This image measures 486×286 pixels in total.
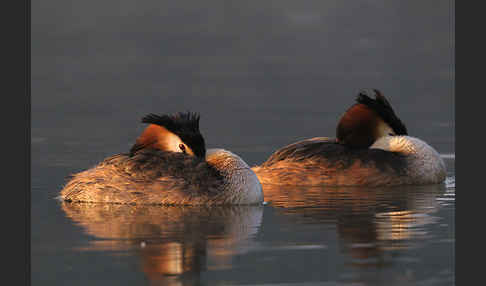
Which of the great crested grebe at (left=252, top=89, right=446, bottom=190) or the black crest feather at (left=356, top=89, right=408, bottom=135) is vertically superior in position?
the black crest feather at (left=356, top=89, right=408, bottom=135)

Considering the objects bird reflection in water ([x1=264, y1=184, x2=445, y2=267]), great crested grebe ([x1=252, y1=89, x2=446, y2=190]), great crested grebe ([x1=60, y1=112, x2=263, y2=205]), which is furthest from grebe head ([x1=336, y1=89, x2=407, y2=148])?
great crested grebe ([x1=60, y1=112, x2=263, y2=205])

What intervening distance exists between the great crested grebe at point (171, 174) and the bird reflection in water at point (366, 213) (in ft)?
2.64

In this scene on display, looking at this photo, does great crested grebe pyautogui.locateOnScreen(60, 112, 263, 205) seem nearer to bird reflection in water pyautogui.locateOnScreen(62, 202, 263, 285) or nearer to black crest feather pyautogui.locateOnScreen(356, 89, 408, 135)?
bird reflection in water pyautogui.locateOnScreen(62, 202, 263, 285)

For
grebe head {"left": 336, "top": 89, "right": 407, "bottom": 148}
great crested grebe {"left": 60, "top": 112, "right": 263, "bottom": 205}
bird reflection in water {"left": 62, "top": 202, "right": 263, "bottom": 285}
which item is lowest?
bird reflection in water {"left": 62, "top": 202, "right": 263, "bottom": 285}

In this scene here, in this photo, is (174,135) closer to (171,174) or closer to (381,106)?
(171,174)

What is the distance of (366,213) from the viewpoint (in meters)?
11.8

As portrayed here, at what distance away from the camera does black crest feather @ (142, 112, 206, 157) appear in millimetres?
12609

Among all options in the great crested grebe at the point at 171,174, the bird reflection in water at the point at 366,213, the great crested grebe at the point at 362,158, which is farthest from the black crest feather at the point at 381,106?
the great crested grebe at the point at 171,174

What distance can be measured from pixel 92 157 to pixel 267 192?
6547 millimetres

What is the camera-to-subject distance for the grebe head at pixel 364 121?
1584cm

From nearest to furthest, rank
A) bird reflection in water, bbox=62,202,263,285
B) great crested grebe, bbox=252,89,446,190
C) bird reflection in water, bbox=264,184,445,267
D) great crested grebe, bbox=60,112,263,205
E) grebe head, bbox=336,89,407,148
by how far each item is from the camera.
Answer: bird reflection in water, bbox=62,202,263,285 → bird reflection in water, bbox=264,184,445,267 → great crested grebe, bbox=60,112,263,205 → great crested grebe, bbox=252,89,446,190 → grebe head, bbox=336,89,407,148

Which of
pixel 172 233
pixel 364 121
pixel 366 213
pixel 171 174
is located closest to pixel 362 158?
pixel 364 121

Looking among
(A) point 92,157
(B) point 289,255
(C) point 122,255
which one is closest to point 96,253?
(C) point 122,255

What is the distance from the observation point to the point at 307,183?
614 inches
